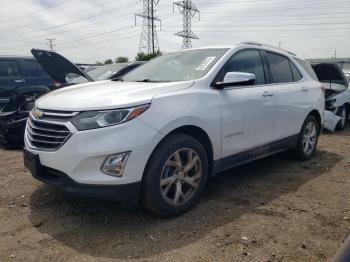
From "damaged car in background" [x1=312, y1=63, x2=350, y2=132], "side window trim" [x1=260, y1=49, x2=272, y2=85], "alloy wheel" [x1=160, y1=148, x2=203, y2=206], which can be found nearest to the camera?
"alloy wheel" [x1=160, y1=148, x2=203, y2=206]

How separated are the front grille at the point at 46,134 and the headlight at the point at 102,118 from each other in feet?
0.44

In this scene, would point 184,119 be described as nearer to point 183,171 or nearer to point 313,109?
point 183,171

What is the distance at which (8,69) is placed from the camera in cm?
914

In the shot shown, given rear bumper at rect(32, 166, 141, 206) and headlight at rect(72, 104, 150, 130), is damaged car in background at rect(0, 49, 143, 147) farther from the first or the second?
rear bumper at rect(32, 166, 141, 206)

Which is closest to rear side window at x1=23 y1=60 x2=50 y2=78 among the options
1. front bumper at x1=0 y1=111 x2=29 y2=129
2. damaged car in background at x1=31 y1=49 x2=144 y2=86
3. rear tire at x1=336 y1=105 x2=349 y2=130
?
damaged car in background at x1=31 y1=49 x2=144 y2=86

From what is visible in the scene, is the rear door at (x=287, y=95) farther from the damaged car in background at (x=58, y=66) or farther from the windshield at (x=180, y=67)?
the damaged car in background at (x=58, y=66)

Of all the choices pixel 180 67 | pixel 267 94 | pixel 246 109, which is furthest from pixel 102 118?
pixel 267 94

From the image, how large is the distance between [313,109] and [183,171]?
3.06m

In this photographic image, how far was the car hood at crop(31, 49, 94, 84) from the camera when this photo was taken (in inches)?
260

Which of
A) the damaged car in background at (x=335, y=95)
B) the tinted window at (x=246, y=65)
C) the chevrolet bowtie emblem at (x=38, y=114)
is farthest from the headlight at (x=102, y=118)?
the damaged car in background at (x=335, y=95)

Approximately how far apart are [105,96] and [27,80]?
21.7 feet

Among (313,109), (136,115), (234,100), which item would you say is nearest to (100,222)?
(136,115)

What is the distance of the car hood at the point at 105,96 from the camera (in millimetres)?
3316

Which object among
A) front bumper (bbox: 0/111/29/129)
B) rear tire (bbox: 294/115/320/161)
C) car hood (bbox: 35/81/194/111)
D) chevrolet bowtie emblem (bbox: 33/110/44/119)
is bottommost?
rear tire (bbox: 294/115/320/161)
